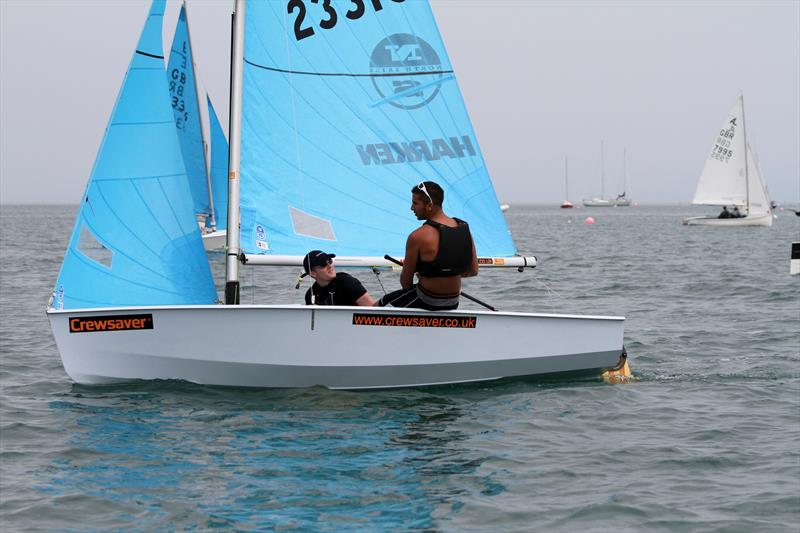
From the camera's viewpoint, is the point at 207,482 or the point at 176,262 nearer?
the point at 207,482

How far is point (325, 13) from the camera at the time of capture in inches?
391

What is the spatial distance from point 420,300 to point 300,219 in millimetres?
1704

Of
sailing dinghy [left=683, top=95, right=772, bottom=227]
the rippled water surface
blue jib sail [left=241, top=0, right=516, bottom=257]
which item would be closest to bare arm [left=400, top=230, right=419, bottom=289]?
the rippled water surface

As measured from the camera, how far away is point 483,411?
882 cm

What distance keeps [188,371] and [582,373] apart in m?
3.88

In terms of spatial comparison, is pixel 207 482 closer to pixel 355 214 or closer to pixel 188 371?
pixel 188 371

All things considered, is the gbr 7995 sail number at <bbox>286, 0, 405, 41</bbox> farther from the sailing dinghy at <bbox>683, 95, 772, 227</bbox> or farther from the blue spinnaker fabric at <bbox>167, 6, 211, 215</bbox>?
the sailing dinghy at <bbox>683, 95, 772, 227</bbox>

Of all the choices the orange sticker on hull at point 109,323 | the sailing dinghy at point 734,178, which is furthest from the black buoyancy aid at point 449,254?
the sailing dinghy at point 734,178

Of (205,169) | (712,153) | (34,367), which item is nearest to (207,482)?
(34,367)

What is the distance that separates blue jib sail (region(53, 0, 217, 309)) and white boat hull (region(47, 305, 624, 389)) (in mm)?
546

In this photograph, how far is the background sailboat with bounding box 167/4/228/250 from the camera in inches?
855

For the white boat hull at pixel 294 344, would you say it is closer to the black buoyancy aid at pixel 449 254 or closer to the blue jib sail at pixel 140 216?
the black buoyancy aid at pixel 449 254

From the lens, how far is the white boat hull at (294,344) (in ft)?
28.5

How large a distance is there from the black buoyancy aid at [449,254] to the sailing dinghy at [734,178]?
53.1 meters
